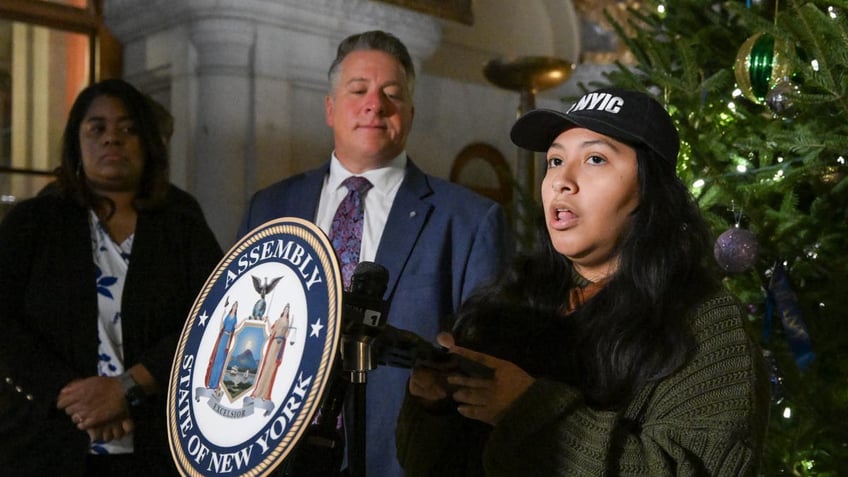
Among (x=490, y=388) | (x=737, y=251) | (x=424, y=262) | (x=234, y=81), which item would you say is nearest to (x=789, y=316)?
(x=737, y=251)

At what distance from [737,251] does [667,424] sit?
4.19 feet

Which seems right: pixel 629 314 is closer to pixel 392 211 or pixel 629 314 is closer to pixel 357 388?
pixel 357 388

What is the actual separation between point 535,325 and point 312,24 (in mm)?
2486

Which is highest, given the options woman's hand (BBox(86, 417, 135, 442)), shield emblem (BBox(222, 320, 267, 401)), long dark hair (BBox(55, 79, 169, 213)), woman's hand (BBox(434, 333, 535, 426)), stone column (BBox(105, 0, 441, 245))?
stone column (BBox(105, 0, 441, 245))

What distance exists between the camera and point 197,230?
8.52 feet

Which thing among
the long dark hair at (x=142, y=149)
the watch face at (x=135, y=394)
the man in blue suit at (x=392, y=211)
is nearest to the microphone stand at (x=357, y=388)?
the man in blue suit at (x=392, y=211)

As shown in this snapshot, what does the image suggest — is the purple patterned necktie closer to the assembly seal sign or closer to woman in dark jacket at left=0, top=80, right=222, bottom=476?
woman in dark jacket at left=0, top=80, right=222, bottom=476

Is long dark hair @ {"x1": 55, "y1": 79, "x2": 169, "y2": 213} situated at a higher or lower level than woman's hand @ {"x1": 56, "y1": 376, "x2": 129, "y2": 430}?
higher

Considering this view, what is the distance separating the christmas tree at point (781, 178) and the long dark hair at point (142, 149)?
137 cm

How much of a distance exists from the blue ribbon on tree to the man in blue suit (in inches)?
33.1

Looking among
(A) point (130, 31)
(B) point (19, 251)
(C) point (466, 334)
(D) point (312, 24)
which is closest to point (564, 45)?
(D) point (312, 24)

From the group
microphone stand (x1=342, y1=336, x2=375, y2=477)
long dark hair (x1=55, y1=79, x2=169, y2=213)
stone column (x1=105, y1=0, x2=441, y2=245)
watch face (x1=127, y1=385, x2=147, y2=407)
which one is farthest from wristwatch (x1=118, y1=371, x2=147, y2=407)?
stone column (x1=105, y1=0, x2=441, y2=245)

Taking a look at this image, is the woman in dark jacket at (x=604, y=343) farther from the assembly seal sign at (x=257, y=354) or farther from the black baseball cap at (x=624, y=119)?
the assembly seal sign at (x=257, y=354)

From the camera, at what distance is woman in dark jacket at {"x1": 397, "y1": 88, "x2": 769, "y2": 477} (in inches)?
53.0
